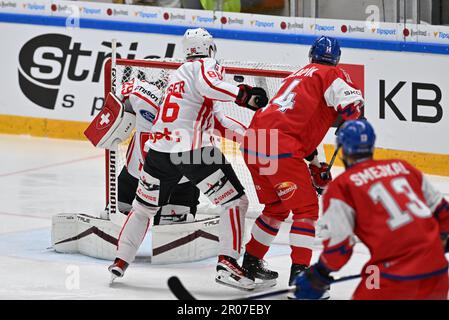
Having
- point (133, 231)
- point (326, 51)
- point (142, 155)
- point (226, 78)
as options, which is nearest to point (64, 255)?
point (142, 155)

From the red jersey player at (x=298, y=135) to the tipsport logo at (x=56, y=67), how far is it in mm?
4197

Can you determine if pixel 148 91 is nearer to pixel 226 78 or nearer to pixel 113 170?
pixel 113 170

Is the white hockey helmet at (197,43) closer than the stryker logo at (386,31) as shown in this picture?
Yes

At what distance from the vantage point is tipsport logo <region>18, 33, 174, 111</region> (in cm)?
986

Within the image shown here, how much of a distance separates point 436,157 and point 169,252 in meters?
2.90

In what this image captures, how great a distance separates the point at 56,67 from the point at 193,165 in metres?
4.50

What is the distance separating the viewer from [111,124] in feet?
20.9

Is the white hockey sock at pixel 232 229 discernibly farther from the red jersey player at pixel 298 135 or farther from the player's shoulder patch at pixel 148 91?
the player's shoulder patch at pixel 148 91

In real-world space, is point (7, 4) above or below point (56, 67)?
above

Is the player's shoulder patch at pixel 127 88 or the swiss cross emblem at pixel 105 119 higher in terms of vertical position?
the player's shoulder patch at pixel 127 88

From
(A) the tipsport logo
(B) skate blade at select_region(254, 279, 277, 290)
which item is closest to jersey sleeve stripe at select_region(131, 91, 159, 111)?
(B) skate blade at select_region(254, 279, 277, 290)

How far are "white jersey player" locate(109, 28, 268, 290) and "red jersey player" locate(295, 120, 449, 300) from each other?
153 cm

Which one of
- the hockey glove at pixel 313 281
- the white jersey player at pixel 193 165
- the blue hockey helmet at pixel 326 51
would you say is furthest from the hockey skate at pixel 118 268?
the hockey glove at pixel 313 281

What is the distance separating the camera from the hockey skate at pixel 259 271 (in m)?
5.86
